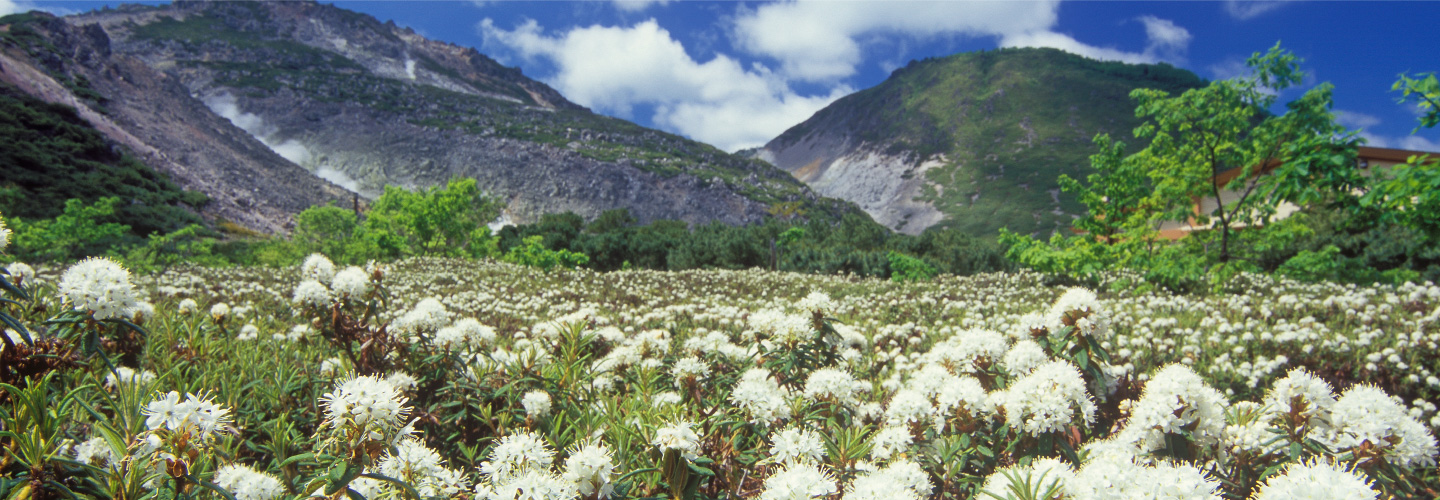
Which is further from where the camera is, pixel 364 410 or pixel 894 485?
pixel 894 485

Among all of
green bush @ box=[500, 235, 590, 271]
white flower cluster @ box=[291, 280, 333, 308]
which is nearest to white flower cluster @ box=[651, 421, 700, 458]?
white flower cluster @ box=[291, 280, 333, 308]

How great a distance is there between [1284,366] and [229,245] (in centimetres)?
3149

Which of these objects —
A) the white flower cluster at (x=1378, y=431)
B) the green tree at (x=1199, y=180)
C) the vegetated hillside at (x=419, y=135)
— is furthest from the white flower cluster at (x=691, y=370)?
the vegetated hillside at (x=419, y=135)

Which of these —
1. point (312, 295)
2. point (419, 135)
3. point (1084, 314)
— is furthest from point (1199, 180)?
point (419, 135)

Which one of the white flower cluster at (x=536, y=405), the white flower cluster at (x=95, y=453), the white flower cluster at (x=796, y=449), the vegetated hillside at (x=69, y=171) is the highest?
the white flower cluster at (x=796, y=449)

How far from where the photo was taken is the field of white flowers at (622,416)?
1.27m

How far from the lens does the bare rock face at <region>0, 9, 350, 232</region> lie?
36.3 meters

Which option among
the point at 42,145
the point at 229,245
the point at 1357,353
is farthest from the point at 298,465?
the point at 42,145

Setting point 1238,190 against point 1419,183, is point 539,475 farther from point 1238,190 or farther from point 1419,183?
point 1238,190

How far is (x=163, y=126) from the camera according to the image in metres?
43.2

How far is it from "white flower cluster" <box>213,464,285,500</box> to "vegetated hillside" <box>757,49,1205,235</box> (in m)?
70.9

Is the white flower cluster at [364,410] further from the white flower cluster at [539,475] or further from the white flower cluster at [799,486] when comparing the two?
the white flower cluster at [799,486]

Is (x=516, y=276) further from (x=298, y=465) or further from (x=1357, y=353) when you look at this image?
(x=1357, y=353)

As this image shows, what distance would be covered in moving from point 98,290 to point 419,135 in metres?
73.7
